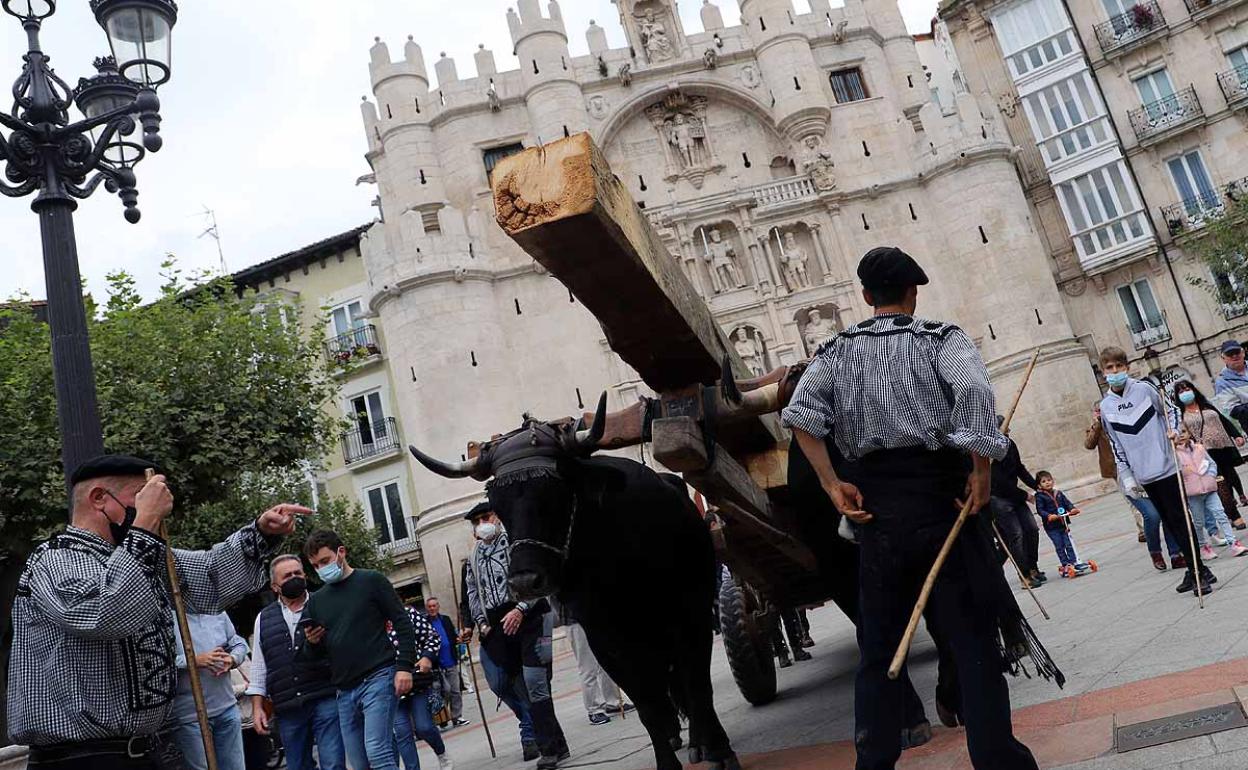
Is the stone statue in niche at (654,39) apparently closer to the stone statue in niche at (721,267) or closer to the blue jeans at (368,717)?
the stone statue in niche at (721,267)

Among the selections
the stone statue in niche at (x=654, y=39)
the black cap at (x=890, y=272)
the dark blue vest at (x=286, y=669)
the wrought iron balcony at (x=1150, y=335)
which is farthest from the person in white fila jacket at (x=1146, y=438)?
the stone statue in niche at (x=654, y=39)

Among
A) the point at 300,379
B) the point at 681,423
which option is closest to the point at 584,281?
the point at 681,423

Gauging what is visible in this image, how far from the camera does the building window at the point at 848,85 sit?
33.7 meters

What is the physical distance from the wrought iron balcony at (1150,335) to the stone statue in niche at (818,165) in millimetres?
10525

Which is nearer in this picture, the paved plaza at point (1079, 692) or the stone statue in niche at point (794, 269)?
the paved plaza at point (1079, 692)

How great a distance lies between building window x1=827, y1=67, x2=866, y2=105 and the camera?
33688mm

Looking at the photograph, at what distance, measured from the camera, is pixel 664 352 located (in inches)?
173

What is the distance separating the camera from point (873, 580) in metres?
3.47

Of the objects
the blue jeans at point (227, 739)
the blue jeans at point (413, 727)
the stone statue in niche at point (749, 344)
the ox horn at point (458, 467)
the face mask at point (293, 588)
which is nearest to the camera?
the ox horn at point (458, 467)

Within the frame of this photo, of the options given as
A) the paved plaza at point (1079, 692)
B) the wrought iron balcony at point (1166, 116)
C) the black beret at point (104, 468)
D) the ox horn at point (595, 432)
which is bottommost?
the paved plaza at point (1079, 692)

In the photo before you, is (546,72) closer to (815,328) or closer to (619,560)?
(815,328)

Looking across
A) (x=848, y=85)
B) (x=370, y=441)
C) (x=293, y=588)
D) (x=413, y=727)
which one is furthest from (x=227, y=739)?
(x=848, y=85)

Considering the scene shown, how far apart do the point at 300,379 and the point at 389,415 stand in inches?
Answer: 551

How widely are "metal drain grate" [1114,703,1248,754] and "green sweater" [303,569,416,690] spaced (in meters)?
4.14
